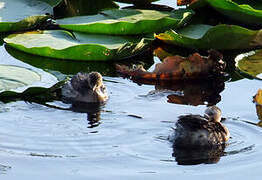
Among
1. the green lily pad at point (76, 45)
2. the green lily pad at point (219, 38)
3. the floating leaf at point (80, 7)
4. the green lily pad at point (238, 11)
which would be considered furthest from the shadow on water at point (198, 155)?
the floating leaf at point (80, 7)

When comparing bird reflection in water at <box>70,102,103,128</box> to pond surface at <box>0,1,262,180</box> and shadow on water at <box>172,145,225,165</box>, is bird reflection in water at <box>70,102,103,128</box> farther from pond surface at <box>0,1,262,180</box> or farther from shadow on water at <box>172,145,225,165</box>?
shadow on water at <box>172,145,225,165</box>

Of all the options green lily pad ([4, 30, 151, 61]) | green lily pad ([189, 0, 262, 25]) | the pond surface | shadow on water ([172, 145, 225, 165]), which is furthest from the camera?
green lily pad ([189, 0, 262, 25])

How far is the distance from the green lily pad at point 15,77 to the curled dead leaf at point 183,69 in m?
1.15

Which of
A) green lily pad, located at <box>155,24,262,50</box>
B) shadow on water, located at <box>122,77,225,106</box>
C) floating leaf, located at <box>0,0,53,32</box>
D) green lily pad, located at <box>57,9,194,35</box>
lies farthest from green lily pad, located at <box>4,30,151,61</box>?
shadow on water, located at <box>122,77,225,106</box>

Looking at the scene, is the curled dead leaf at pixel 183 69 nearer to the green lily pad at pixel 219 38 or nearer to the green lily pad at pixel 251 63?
the green lily pad at pixel 251 63

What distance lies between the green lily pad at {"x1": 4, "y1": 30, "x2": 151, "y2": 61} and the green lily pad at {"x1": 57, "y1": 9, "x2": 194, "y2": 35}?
0.10m

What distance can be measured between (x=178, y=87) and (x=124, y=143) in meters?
2.04

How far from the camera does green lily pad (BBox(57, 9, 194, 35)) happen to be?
10.7 meters

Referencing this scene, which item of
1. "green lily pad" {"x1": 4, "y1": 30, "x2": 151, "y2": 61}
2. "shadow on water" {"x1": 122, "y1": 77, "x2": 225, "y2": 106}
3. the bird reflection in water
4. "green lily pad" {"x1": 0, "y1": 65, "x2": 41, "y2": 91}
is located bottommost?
"shadow on water" {"x1": 122, "y1": 77, "x2": 225, "y2": 106}

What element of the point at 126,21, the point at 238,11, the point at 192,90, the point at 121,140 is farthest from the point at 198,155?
the point at 238,11

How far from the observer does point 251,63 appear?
10.3m

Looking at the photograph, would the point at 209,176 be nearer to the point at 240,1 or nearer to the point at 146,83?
the point at 146,83

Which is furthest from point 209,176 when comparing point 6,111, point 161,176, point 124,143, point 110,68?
point 110,68

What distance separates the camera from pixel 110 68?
10273mm
